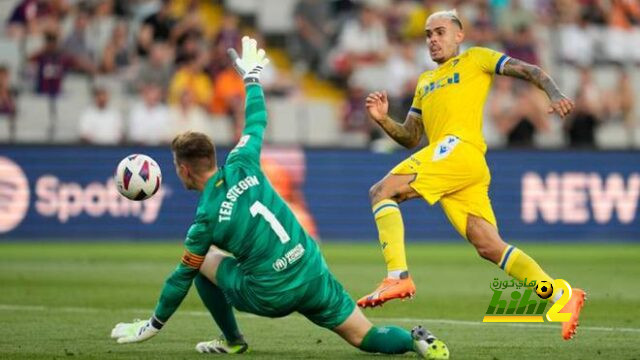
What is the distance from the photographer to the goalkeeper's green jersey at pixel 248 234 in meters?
A: 8.27

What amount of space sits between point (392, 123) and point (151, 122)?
12.2 metres

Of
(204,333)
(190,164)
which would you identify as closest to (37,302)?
(204,333)

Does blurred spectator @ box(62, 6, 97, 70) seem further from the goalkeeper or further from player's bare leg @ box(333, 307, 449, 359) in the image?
player's bare leg @ box(333, 307, 449, 359)

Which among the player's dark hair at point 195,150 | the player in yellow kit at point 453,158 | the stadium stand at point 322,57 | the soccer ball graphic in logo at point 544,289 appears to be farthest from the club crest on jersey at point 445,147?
the stadium stand at point 322,57

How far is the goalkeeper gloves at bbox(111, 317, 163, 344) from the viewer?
8.66 metres

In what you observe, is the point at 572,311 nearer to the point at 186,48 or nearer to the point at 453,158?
the point at 453,158

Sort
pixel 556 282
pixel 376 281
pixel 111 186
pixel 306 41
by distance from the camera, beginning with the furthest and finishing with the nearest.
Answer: pixel 306 41 < pixel 111 186 < pixel 376 281 < pixel 556 282

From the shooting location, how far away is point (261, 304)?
848 centimetres

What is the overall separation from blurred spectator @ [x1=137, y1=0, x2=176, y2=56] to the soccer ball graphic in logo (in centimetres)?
1417

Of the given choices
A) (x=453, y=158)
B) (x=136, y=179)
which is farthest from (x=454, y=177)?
(x=136, y=179)

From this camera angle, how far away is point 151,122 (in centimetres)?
2217

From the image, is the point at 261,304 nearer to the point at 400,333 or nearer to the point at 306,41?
the point at 400,333

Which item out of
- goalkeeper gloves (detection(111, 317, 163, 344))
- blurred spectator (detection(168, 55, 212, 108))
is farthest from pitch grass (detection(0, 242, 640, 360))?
blurred spectator (detection(168, 55, 212, 108))

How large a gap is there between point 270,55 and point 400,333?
16431 mm
